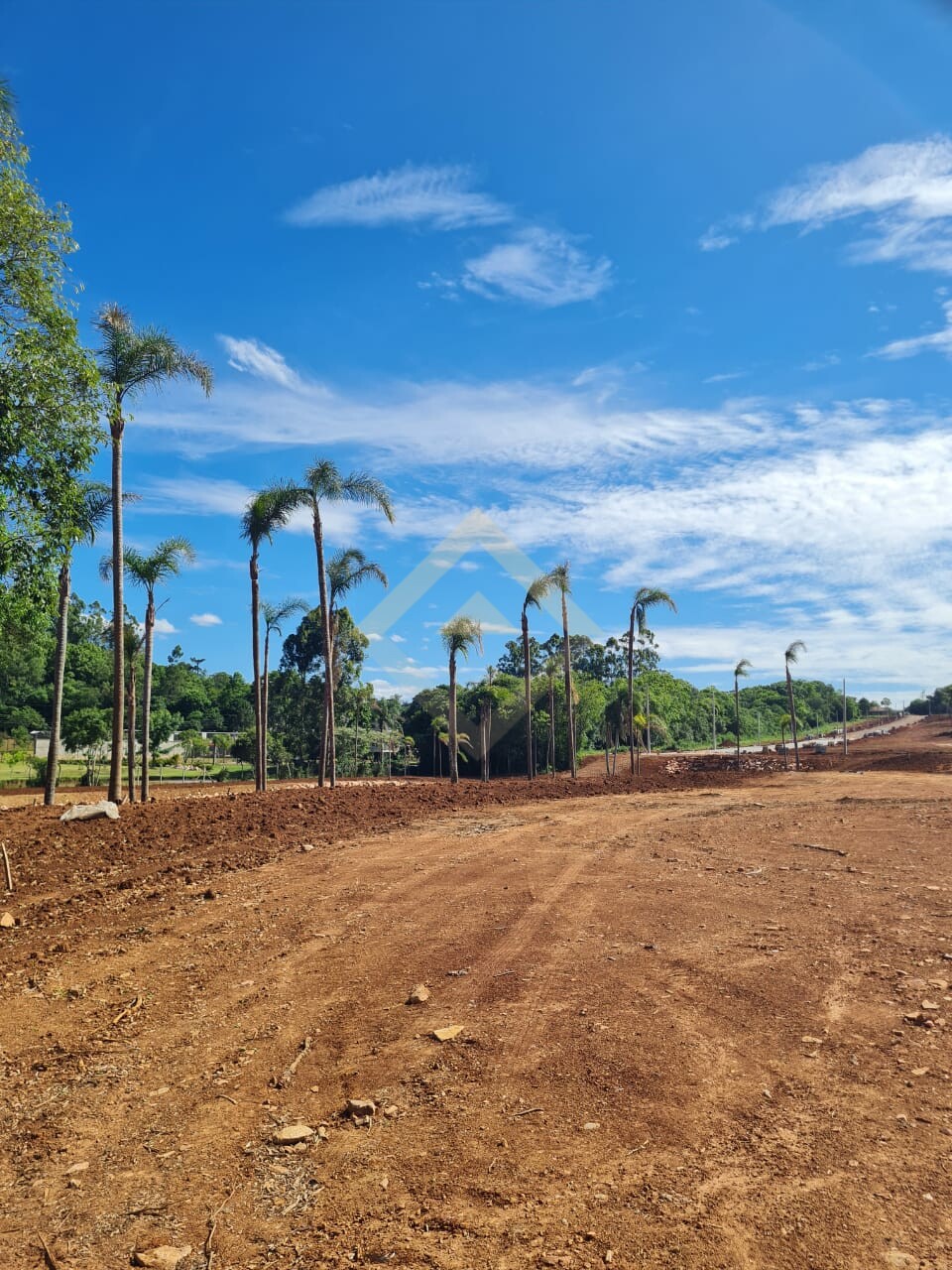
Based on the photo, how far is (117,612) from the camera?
15.2 m

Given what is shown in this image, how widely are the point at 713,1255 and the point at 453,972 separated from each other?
126 inches

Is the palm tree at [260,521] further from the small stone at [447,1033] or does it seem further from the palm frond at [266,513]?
the small stone at [447,1033]

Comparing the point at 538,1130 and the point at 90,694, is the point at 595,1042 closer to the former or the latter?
the point at 538,1130

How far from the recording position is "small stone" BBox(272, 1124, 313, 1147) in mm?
3893

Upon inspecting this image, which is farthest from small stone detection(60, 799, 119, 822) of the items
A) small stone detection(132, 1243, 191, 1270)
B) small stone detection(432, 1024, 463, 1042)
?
small stone detection(132, 1243, 191, 1270)

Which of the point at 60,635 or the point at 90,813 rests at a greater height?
the point at 60,635

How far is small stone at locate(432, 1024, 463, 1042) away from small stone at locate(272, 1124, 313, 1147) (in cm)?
109

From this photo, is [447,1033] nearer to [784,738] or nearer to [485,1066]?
[485,1066]

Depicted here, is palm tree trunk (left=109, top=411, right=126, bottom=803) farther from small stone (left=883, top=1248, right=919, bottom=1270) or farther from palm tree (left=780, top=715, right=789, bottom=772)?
palm tree (left=780, top=715, right=789, bottom=772)

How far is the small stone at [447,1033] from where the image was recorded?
192 inches

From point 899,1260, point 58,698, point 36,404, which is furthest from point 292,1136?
point 58,698

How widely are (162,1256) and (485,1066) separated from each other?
1930 millimetres

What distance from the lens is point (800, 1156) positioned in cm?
359

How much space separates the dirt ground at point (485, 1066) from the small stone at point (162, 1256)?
0.03 metres
